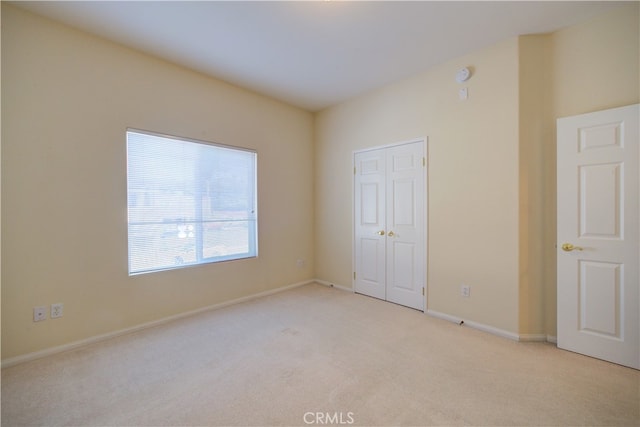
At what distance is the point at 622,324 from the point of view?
219 cm

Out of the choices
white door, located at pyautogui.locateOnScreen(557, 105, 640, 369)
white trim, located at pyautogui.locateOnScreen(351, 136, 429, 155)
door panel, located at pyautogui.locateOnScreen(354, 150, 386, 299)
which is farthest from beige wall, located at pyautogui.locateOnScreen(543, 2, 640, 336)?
door panel, located at pyautogui.locateOnScreen(354, 150, 386, 299)

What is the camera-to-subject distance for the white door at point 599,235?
2.15 m

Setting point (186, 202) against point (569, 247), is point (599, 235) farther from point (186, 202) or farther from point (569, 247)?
point (186, 202)

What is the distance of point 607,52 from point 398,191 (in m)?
2.21

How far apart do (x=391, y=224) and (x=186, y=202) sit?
265 cm

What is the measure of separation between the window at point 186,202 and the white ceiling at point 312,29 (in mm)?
983

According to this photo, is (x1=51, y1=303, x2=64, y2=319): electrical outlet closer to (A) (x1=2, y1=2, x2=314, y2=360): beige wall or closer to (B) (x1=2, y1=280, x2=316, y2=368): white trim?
(A) (x1=2, y1=2, x2=314, y2=360): beige wall

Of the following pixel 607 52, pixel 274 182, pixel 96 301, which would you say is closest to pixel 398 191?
pixel 274 182

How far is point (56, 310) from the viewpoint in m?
2.41

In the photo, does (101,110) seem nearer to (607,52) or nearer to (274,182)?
(274,182)

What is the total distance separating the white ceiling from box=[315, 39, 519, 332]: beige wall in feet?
0.98

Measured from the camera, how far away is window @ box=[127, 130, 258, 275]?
288 centimetres

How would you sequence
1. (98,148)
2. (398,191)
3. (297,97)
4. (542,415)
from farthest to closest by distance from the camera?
1. (297,97)
2. (398,191)
3. (98,148)
4. (542,415)

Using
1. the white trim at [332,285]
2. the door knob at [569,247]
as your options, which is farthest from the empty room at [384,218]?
the white trim at [332,285]
